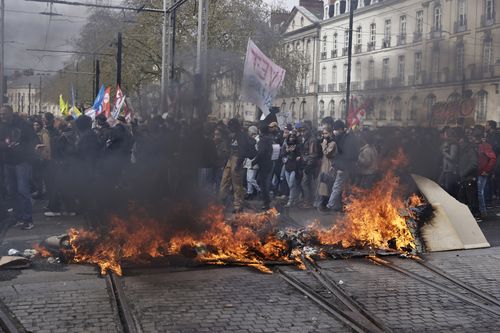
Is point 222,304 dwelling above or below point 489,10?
below

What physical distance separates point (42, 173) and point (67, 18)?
7176mm

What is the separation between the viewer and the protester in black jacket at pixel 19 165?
982 cm

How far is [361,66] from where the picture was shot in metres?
9.75

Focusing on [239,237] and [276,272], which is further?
[239,237]

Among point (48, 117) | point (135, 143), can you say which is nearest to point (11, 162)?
point (135, 143)

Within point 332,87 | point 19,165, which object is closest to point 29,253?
point 19,165

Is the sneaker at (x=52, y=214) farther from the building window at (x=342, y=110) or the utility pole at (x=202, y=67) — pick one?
the building window at (x=342, y=110)

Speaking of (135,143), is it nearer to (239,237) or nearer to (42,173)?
(42,173)

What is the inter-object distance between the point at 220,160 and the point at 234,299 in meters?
6.06

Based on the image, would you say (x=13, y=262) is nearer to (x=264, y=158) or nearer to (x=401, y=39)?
(x=401, y=39)

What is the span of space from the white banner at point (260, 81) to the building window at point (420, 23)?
4568 mm

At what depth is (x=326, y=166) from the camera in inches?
494

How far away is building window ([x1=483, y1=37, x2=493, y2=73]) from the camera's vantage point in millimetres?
7672

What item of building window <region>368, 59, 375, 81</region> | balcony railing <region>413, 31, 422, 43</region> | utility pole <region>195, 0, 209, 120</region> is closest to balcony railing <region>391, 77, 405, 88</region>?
building window <region>368, 59, 375, 81</region>
